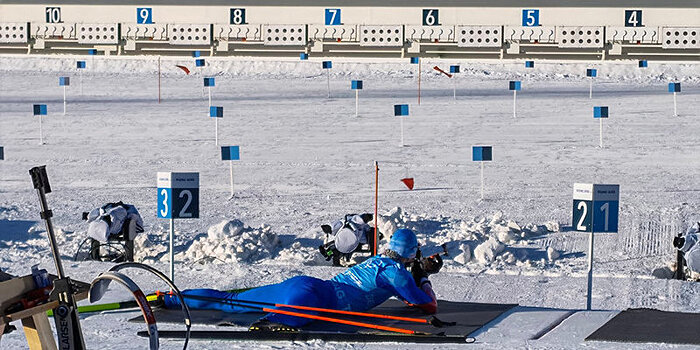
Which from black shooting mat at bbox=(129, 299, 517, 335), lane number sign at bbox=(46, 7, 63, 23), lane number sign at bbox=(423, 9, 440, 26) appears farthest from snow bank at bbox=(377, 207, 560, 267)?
lane number sign at bbox=(46, 7, 63, 23)

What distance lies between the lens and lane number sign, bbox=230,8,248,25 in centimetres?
3821

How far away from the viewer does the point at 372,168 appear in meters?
18.5

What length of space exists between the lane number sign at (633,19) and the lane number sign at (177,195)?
28.9 metres

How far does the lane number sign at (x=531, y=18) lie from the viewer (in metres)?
37.5

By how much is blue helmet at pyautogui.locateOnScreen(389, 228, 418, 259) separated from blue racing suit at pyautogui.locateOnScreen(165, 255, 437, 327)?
79mm

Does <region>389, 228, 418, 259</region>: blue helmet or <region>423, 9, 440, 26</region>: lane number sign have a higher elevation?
<region>423, 9, 440, 26</region>: lane number sign

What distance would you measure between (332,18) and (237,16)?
9.51 ft

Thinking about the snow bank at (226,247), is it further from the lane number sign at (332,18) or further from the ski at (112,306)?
the lane number sign at (332,18)

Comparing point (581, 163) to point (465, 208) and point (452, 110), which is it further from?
point (452, 110)

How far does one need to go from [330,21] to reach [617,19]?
8.43 m

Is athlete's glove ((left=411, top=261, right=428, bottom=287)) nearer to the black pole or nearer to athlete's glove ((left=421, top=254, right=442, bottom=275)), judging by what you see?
athlete's glove ((left=421, top=254, right=442, bottom=275))

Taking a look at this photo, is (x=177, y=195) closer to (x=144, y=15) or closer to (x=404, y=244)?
(x=404, y=244)

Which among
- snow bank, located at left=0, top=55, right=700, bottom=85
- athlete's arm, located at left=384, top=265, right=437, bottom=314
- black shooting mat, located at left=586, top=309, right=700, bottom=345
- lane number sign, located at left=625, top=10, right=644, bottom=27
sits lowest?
black shooting mat, located at left=586, top=309, right=700, bottom=345

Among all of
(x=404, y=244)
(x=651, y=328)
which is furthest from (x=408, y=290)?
(x=651, y=328)
